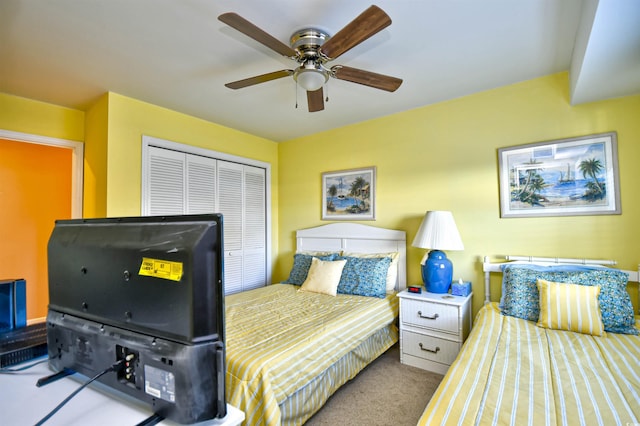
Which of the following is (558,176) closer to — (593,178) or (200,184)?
(593,178)

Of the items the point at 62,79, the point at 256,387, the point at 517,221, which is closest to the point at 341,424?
the point at 256,387

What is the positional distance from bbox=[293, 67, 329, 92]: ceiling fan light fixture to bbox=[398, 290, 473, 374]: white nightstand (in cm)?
193

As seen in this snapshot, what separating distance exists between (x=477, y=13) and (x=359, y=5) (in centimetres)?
71

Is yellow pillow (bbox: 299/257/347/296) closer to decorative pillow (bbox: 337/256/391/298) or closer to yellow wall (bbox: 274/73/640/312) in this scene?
decorative pillow (bbox: 337/256/391/298)

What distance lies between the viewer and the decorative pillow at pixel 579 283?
182cm

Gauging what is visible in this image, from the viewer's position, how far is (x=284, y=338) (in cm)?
185

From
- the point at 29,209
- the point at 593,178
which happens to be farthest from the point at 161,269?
the point at 29,209

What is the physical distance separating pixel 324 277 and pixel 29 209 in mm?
4090

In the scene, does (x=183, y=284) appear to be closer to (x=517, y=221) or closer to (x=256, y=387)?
(x=256, y=387)

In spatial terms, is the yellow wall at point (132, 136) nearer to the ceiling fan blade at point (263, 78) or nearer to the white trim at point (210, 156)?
the white trim at point (210, 156)

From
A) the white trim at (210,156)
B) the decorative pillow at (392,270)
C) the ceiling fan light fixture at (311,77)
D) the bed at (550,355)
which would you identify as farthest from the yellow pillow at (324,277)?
the ceiling fan light fixture at (311,77)

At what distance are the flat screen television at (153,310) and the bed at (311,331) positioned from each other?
0.85 m

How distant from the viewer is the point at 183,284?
69 cm

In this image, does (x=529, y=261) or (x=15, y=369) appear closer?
(x=15, y=369)
